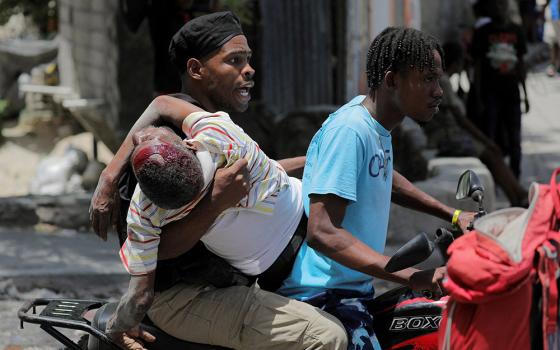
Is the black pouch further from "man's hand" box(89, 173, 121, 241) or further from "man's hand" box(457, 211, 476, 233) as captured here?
"man's hand" box(457, 211, 476, 233)

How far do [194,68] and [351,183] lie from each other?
0.63m

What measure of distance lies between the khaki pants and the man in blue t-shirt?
108mm

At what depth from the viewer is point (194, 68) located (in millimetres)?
3125

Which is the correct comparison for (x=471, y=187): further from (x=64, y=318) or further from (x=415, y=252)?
(x=64, y=318)

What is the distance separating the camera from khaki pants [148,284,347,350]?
116 inches

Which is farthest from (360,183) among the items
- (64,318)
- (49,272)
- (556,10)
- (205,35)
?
(556,10)

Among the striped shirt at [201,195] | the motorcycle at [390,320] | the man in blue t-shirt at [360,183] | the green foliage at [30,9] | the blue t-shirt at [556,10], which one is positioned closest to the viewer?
the striped shirt at [201,195]

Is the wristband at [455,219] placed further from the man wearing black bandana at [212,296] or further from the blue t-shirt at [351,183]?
Answer: the man wearing black bandana at [212,296]

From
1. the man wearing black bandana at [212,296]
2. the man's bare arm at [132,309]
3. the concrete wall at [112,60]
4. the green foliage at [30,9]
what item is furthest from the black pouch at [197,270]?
the green foliage at [30,9]

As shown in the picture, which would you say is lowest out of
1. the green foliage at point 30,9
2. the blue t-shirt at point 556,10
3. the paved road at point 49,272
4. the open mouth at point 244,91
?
the blue t-shirt at point 556,10

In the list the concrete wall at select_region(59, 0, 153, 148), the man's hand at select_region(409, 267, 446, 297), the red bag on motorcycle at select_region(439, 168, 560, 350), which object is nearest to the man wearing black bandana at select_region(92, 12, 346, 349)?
the man's hand at select_region(409, 267, 446, 297)

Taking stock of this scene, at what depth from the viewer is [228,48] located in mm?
3090

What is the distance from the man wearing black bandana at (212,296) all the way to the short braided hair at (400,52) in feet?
1.32

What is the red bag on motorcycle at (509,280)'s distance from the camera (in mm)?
2385
